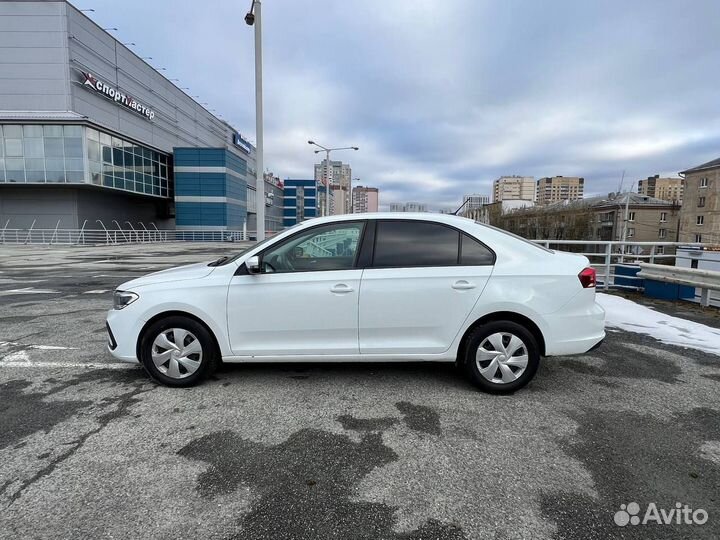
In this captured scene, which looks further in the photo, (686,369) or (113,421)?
(686,369)

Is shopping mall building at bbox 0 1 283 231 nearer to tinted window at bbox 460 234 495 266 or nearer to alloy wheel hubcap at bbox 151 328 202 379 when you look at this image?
alloy wheel hubcap at bbox 151 328 202 379

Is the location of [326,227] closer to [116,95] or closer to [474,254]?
[474,254]

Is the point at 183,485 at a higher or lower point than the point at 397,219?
lower

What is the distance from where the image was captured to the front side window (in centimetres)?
376

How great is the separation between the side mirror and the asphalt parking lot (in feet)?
3.78

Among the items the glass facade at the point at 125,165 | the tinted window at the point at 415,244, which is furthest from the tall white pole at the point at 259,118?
the glass facade at the point at 125,165

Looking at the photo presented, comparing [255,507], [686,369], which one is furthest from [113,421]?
[686,369]

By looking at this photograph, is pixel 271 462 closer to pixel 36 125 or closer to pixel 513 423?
pixel 513 423

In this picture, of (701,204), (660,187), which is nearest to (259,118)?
(701,204)

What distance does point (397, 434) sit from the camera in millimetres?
3010

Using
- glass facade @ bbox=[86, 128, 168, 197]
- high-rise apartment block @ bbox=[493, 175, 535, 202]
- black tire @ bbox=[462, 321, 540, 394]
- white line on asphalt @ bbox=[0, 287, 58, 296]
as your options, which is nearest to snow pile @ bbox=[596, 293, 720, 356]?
black tire @ bbox=[462, 321, 540, 394]

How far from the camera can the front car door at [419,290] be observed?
361 cm

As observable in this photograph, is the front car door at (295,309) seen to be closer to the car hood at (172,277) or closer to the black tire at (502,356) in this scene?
the car hood at (172,277)

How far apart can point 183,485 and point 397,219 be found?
275 centimetres
